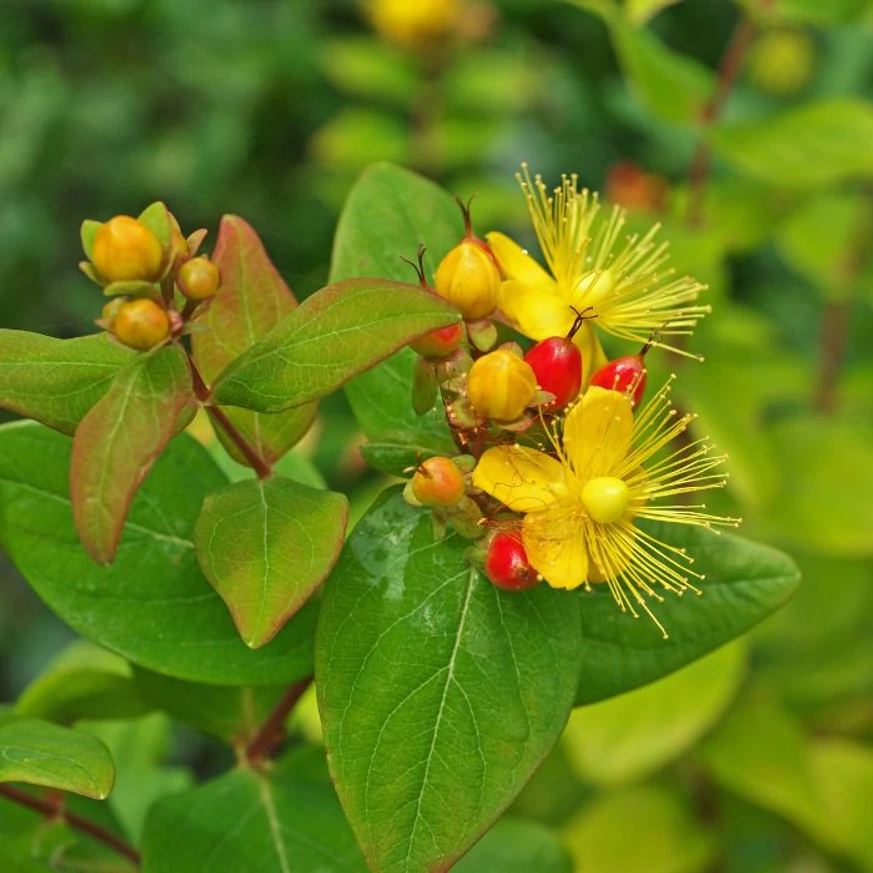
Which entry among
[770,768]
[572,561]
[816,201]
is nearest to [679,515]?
[572,561]

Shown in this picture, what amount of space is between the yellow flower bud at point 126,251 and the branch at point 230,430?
61 millimetres

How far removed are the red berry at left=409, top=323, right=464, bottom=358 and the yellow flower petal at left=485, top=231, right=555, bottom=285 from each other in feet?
0.35

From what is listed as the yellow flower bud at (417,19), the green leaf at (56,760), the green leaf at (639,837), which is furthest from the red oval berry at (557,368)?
the yellow flower bud at (417,19)

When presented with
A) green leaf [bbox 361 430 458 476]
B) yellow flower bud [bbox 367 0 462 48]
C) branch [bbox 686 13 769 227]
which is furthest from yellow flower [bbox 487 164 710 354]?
yellow flower bud [bbox 367 0 462 48]

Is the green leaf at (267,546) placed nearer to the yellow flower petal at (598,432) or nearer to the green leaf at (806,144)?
the yellow flower petal at (598,432)

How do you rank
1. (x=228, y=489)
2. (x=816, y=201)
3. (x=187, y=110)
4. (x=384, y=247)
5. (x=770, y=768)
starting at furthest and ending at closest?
(x=187, y=110) < (x=816, y=201) < (x=770, y=768) < (x=384, y=247) < (x=228, y=489)

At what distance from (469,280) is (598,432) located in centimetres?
12

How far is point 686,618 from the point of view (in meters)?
0.87

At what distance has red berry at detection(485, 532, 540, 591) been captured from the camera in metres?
0.72

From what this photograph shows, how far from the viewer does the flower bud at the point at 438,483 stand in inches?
28.2

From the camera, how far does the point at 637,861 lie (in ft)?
4.88

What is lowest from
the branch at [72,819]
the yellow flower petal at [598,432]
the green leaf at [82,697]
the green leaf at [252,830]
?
the branch at [72,819]

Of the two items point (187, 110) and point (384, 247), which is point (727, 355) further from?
point (187, 110)

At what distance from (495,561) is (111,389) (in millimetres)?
246
